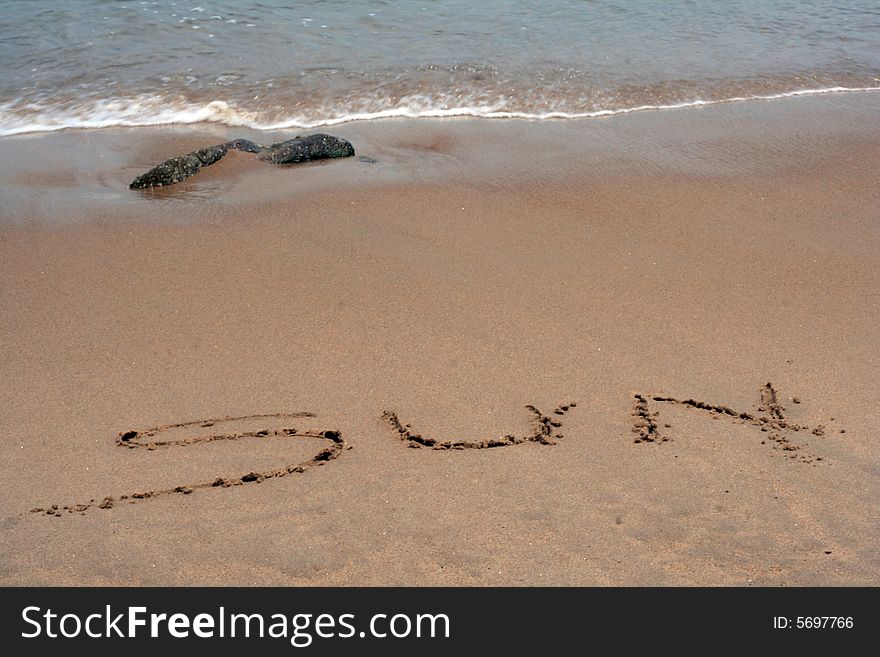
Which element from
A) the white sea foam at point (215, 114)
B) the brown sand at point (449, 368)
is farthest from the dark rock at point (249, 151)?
the white sea foam at point (215, 114)

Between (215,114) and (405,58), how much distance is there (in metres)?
1.94

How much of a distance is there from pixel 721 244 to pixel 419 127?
2.73 m

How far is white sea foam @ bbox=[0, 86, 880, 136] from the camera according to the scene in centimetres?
661

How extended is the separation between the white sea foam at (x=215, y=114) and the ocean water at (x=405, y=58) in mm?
20

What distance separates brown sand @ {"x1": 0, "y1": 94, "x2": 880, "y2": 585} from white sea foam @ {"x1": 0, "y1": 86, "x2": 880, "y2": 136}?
91 centimetres

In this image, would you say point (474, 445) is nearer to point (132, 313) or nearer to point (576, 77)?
point (132, 313)

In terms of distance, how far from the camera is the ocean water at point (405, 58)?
6.91m

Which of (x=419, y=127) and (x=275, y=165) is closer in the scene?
(x=275, y=165)

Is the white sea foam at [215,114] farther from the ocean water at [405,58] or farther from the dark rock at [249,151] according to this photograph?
the dark rock at [249,151]

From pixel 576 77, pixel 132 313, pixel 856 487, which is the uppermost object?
pixel 576 77

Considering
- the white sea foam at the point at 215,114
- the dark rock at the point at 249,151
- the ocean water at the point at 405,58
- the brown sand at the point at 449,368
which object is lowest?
the brown sand at the point at 449,368

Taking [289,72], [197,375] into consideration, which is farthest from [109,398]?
[289,72]

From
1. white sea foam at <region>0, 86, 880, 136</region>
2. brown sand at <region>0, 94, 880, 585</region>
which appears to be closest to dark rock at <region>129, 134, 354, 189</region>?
brown sand at <region>0, 94, 880, 585</region>

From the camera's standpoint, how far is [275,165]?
18.6ft
